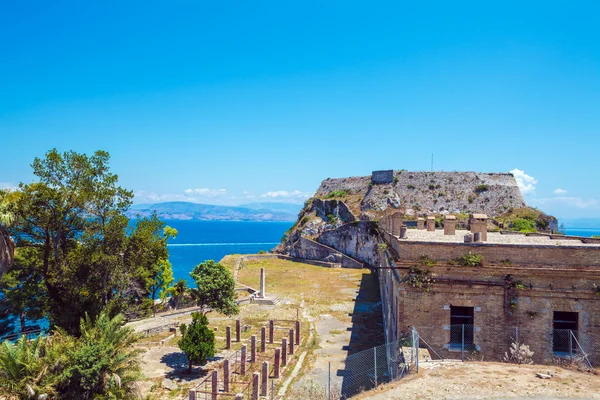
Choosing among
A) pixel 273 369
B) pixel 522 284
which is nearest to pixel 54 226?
pixel 273 369

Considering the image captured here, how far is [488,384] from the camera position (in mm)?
12109

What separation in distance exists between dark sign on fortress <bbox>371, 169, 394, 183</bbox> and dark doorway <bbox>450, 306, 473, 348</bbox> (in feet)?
189

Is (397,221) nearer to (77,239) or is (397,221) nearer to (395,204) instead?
(77,239)

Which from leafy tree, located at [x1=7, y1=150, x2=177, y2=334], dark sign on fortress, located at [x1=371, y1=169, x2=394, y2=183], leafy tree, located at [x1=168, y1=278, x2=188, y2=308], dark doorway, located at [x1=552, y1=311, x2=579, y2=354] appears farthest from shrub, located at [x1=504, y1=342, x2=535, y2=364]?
dark sign on fortress, located at [x1=371, y1=169, x2=394, y2=183]

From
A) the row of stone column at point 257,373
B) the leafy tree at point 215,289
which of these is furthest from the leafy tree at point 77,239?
the row of stone column at point 257,373

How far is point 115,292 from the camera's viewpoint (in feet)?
77.5

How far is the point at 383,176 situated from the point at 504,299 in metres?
59.1

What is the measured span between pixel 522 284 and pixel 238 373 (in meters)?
13.6

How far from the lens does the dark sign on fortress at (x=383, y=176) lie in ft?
237

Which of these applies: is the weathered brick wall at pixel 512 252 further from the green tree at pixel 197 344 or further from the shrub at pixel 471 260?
the green tree at pixel 197 344

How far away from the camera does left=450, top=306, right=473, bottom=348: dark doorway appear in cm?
1530

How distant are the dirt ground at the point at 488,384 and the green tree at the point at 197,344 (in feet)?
31.8

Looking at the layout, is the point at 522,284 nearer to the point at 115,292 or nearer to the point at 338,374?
the point at 338,374

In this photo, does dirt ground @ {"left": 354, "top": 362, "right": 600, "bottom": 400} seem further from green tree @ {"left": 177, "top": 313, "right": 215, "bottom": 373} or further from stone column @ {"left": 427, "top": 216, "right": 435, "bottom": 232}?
stone column @ {"left": 427, "top": 216, "right": 435, "bottom": 232}
